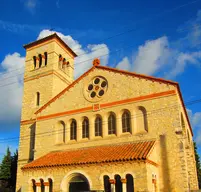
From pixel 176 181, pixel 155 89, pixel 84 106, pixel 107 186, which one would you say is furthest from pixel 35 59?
pixel 176 181

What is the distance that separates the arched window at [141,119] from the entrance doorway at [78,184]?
6225 millimetres

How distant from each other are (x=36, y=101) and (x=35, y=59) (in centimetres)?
593

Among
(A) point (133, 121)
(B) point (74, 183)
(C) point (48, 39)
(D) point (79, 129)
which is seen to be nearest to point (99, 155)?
(B) point (74, 183)

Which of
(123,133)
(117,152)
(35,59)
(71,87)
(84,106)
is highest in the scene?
(35,59)

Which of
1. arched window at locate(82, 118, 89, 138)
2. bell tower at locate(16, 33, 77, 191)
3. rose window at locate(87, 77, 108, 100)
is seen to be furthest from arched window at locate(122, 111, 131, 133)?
bell tower at locate(16, 33, 77, 191)

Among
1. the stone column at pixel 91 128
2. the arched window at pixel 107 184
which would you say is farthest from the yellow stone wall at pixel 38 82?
the arched window at pixel 107 184

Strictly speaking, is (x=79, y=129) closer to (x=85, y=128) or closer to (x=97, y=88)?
(x=85, y=128)

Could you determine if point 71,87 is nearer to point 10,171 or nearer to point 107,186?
point 107,186

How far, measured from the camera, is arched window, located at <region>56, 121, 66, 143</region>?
26.1 meters

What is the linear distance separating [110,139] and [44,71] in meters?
14.1

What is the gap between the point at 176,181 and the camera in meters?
19.7

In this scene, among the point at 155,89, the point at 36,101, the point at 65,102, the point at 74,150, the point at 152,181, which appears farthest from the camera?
the point at 36,101

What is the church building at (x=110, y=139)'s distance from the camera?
1917 cm

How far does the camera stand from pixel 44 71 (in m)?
32.9
